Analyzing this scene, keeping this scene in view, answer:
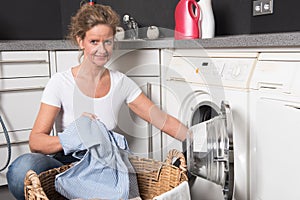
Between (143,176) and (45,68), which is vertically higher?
(45,68)

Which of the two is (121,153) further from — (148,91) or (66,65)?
(66,65)

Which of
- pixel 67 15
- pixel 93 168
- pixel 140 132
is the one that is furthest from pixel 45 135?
pixel 67 15

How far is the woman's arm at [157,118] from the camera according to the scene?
170 cm

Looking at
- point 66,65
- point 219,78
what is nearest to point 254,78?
point 219,78

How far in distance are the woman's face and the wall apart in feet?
3.17

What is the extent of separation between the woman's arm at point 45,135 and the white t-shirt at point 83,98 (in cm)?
4

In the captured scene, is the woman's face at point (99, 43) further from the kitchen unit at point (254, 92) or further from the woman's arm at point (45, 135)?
the woman's arm at point (45, 135)

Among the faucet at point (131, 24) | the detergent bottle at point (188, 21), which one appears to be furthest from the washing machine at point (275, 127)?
the faucet at point (131, 24)

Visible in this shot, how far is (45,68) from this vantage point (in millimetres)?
2205

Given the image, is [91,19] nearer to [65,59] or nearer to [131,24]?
[65,59]

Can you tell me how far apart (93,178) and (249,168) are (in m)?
0.64

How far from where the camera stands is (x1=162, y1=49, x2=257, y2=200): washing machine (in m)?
1.47

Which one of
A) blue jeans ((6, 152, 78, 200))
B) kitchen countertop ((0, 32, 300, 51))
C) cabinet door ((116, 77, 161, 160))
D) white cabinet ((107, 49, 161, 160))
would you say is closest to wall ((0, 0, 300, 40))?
kitchen countertop ((0, 32, 300, 51))

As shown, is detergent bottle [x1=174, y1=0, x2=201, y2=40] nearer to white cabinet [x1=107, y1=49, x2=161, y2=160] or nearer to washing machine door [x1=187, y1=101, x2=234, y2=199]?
white cabinet [x1=107, y1=49, x2=161, y2=160]
